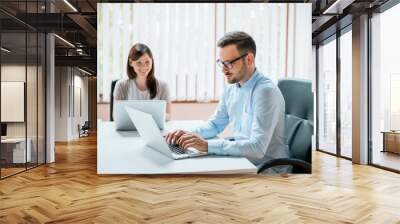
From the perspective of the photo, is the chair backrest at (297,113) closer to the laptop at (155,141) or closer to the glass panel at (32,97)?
the laptop at (155,141)

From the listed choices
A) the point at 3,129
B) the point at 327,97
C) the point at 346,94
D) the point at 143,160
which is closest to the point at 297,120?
the point at 143,160

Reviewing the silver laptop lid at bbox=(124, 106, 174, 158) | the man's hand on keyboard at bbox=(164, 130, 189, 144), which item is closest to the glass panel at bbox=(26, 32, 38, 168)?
the silver laptop lid at bbox=(124, 106, 174, 158)

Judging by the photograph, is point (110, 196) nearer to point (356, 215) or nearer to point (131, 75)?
point (131, 75)

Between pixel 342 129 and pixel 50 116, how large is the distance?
5820 millimetres

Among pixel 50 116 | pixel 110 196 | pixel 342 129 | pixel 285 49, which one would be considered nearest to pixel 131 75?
pixel 110 196

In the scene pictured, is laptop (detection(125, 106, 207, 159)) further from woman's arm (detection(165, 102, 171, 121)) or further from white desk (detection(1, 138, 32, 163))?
white desk (detection(1, 138, 32, 163))

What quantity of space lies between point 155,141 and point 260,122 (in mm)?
1091

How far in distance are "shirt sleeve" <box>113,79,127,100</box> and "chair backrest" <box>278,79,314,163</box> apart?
66.3 inches

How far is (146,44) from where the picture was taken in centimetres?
452

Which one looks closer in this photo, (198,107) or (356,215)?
(356,215)

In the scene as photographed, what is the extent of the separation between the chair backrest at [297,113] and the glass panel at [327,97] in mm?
4831

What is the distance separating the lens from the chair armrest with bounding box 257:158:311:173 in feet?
14.5

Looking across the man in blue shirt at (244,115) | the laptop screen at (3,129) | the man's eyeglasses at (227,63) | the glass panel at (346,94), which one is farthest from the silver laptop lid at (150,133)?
the glass panel at (346,94)

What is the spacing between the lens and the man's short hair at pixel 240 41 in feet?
14.7
